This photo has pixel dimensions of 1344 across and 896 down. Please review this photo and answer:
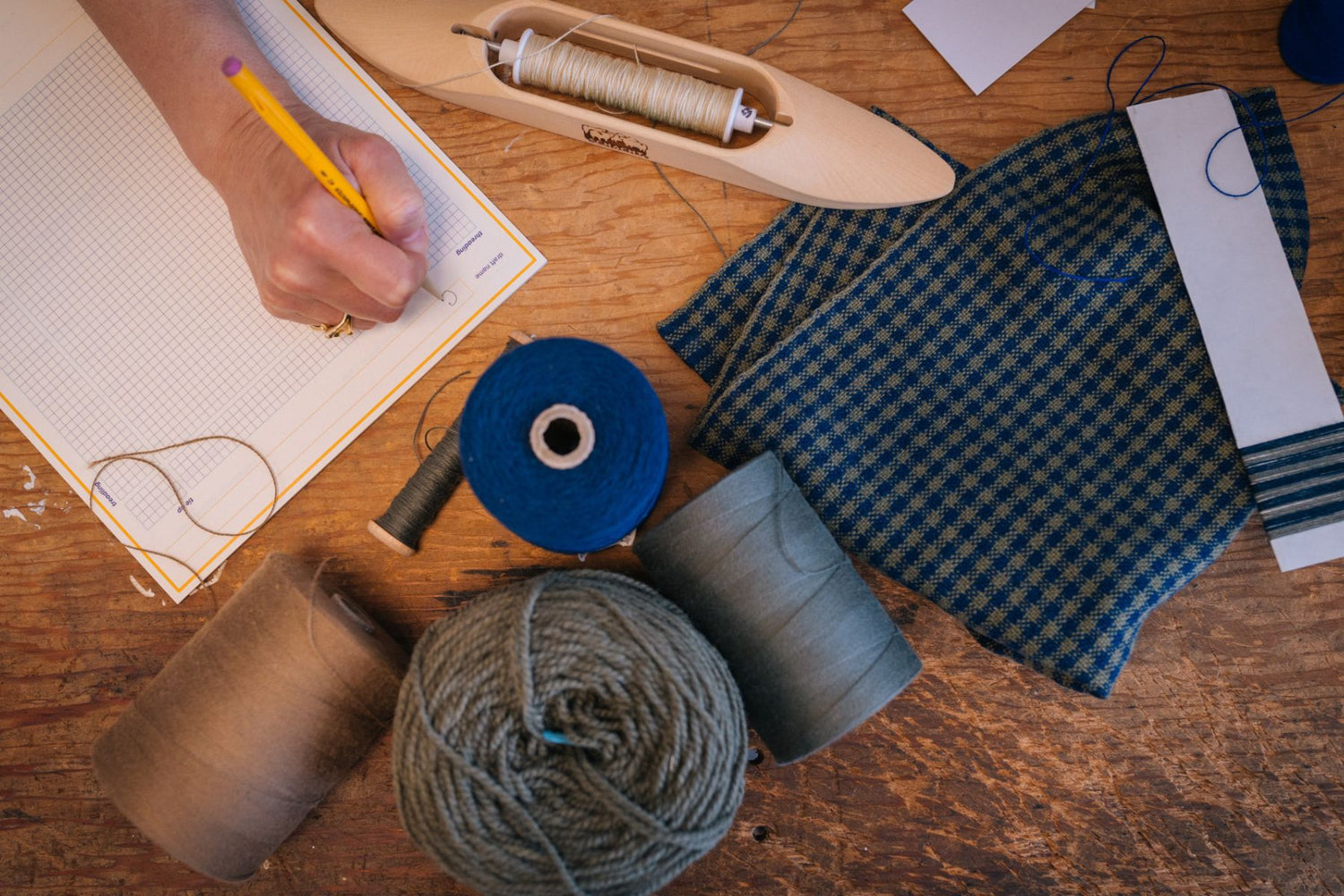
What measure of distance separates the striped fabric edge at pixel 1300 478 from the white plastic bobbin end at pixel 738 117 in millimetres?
542

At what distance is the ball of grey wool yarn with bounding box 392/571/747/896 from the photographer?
21.9 inches

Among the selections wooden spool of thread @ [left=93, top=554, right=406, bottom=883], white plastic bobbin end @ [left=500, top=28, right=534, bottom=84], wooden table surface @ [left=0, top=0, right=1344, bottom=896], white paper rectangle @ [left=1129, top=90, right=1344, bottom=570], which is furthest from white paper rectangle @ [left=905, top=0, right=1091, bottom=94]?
wooden spool of thread @ [left=93, top=554, right=406, bottom=883]

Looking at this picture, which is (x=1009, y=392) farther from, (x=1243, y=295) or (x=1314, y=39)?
Result: (x=1314, y=39)

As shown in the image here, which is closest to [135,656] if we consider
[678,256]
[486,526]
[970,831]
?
[486,526]

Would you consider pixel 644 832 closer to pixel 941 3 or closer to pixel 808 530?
pixel 808 530

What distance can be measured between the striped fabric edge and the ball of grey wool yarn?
1.76 ft

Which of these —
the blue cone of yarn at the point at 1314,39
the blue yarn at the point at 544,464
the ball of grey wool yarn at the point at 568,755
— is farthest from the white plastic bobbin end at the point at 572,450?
the blue cone of yarn at the point at 1314,39

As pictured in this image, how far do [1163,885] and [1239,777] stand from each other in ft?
0.42

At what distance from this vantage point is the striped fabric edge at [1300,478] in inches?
27.9

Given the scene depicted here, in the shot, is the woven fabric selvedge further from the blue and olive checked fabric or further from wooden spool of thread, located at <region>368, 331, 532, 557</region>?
wooden spool of thread, located at <region>368, 331, 532, 557</region>

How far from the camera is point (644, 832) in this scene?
1.81 ft

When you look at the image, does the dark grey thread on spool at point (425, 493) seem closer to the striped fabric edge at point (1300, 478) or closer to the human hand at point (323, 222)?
the human hand at point (323, 222)

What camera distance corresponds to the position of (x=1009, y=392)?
2.43 ft

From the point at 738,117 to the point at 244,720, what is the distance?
2.19 ft
